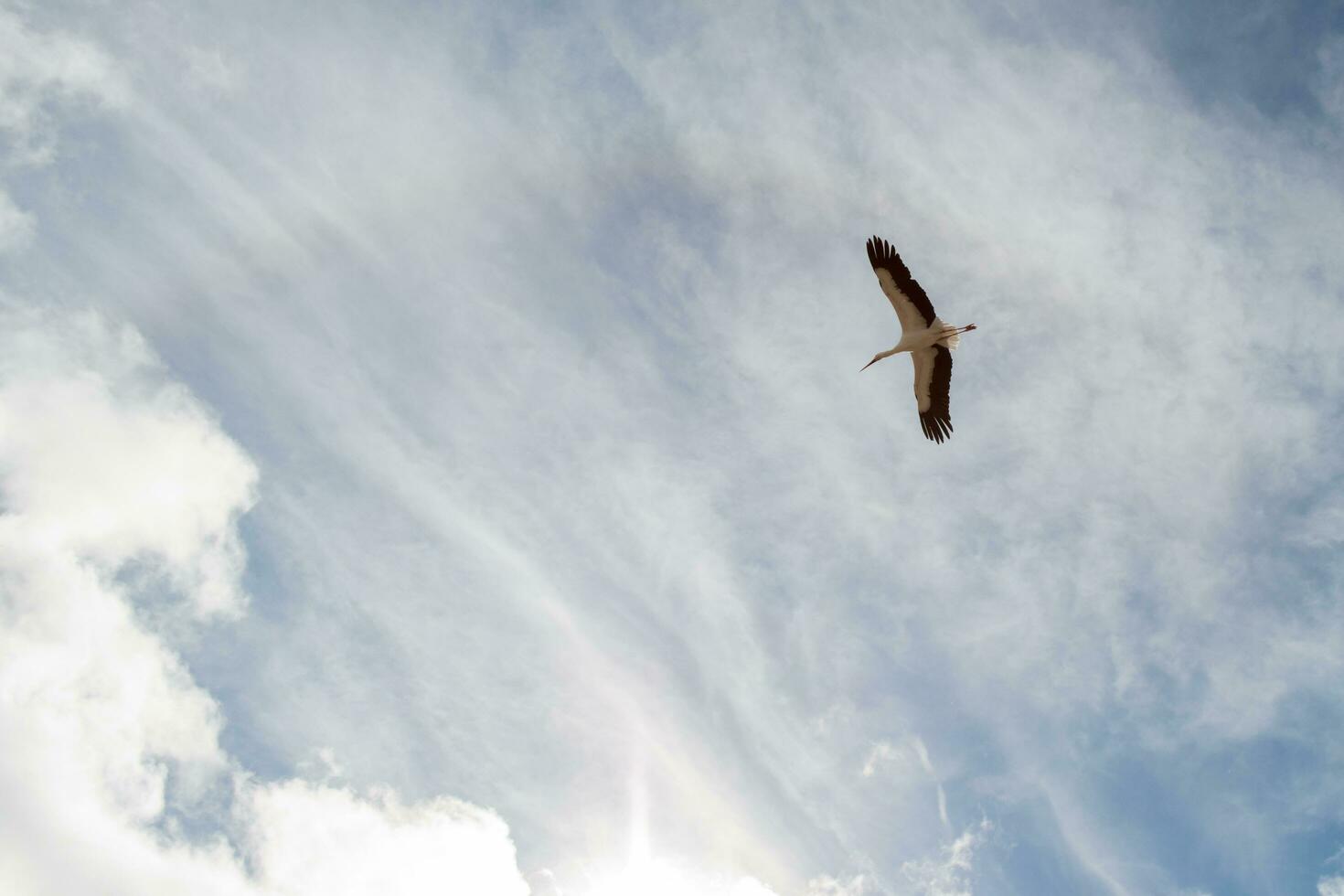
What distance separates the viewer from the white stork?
35.2m

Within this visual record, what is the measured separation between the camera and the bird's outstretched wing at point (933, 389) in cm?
3819

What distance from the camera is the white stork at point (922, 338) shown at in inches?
1388

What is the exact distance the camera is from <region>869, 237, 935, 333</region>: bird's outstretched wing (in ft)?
115

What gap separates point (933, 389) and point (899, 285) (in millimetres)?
6229

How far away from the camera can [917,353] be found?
38344 mm

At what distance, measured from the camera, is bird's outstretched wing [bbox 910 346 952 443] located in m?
38.2

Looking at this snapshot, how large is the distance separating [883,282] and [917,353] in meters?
4.49

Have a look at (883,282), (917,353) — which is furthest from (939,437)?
(883,282)

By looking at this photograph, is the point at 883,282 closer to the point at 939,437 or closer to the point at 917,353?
the point at 917,353

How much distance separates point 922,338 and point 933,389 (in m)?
3.13

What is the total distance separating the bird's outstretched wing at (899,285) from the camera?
35.1 metres

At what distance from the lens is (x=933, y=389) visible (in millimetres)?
39125

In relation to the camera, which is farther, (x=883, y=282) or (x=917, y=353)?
(x=917, y=353)

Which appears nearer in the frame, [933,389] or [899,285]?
[899,285]
